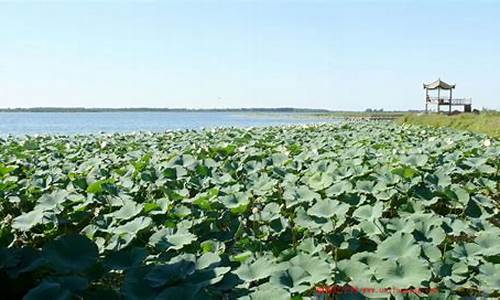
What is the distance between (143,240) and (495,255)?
161 cm

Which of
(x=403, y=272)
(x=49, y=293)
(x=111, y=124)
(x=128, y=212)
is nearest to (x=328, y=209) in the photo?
(x=403, y=272)

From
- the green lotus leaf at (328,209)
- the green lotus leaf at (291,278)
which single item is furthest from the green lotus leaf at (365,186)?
the green lotus leaf at (291,278)

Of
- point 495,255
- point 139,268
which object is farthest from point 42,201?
point 495,255

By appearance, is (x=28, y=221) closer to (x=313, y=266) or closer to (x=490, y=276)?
(x=313, y=266)

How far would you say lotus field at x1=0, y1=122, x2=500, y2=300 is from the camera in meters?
1.87

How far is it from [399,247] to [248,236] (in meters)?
0.80

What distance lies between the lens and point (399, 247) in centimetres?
217

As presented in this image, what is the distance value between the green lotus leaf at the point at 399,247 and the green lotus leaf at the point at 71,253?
3.83ft

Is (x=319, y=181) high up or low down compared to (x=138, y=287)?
up

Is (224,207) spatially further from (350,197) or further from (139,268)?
(139,268)

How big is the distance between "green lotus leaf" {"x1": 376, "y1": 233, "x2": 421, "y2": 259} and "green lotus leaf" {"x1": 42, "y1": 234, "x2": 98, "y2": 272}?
117cm

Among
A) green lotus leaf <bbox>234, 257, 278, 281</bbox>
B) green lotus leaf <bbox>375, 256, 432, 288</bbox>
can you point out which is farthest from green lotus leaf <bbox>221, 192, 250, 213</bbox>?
green lotus leaf <bbox>375, 256, 432, 288</bbox>

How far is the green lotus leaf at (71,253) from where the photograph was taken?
6.56 ft

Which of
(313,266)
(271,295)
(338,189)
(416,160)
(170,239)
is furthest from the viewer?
(416,160)
